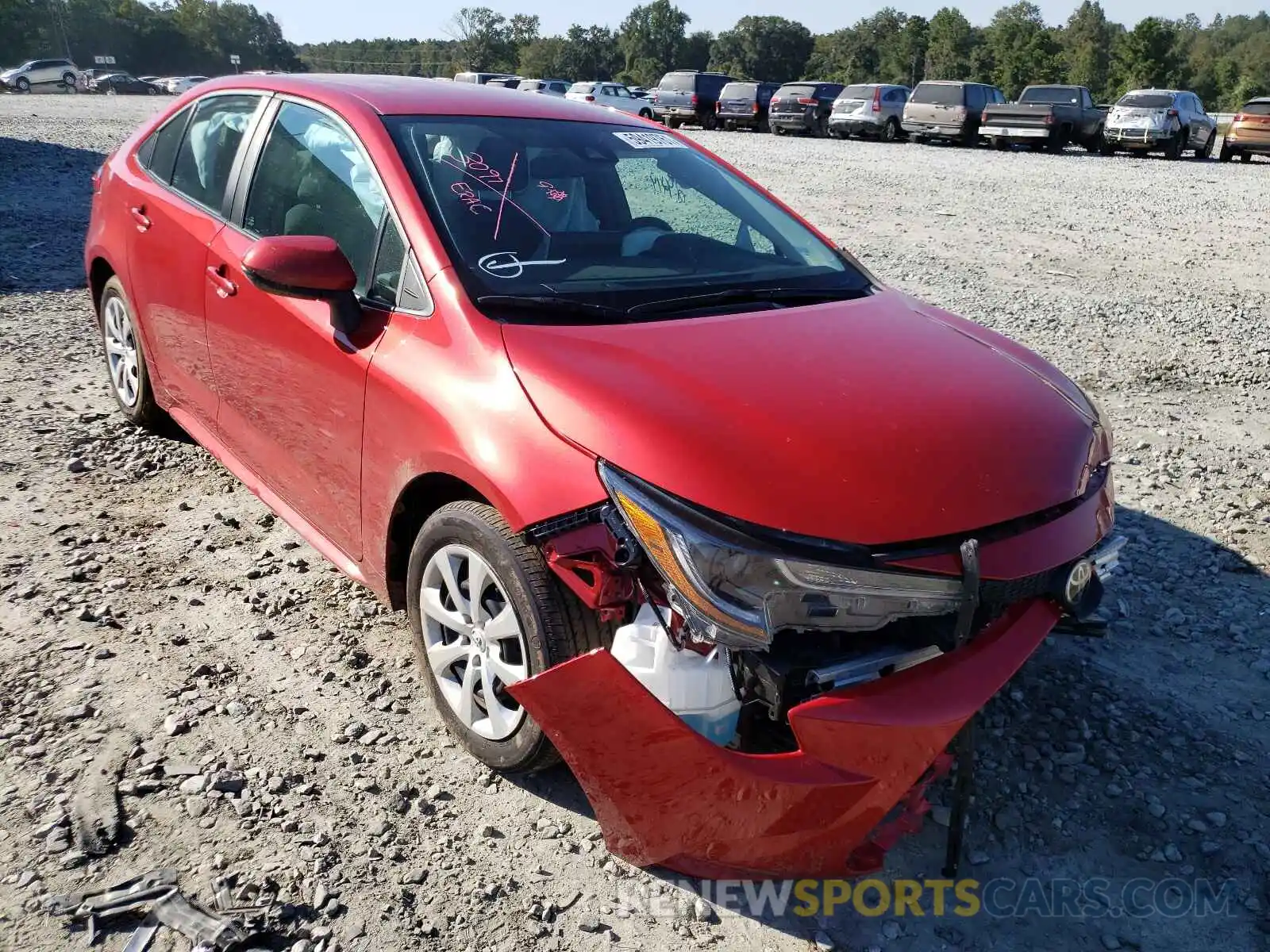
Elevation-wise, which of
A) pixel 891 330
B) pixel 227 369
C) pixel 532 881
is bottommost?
pixel 532 881

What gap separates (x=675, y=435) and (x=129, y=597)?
7.54 feet

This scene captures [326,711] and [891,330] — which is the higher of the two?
[891,330]

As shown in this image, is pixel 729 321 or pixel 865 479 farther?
pixel 729 321

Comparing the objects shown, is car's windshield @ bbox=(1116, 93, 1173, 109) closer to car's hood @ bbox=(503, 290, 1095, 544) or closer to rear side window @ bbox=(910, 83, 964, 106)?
rear side window @ bbox=(910, 83, 964, 106)

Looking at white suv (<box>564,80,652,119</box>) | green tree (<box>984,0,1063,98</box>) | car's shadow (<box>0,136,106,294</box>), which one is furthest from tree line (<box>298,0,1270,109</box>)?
car's shadow (<box>0,136,106,294</box>)

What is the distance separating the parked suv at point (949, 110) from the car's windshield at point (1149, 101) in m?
3.25

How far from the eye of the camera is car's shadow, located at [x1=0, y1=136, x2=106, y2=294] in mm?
8203

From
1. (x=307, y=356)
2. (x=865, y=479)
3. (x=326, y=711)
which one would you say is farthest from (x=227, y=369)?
(x=865, y=479)

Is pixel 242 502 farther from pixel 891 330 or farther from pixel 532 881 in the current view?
pixel 891 330

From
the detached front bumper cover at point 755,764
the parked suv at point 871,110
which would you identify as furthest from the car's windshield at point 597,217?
the parked suv at point 871,110

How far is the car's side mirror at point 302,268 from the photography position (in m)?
2.70

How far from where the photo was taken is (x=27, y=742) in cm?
277

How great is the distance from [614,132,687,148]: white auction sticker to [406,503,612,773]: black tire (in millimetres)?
1718

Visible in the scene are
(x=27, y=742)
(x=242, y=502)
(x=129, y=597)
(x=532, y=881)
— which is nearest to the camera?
(x=532, y=881)
